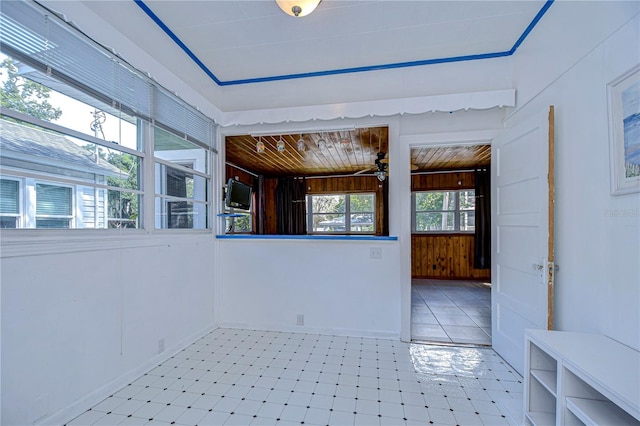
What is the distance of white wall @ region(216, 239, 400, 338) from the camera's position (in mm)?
2771

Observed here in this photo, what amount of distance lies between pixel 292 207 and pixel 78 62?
5.43m

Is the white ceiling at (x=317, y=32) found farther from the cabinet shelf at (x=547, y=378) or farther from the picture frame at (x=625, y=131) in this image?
the cabinet shelf at (x=547, y=378)

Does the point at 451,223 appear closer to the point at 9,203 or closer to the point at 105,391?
the point at 105,391

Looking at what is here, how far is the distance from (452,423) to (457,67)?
9.27ft

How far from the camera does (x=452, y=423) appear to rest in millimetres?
1595

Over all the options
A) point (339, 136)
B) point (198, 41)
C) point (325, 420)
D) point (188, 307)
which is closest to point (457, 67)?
point (339, 136)

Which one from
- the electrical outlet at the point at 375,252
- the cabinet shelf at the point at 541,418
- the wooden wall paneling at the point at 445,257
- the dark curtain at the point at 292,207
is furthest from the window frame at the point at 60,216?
the wooden wall paneling at the point at 445,257

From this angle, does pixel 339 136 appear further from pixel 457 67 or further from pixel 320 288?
pixel 320 288

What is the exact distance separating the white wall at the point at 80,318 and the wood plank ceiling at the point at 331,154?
1.94 metres

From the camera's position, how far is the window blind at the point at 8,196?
132 cm

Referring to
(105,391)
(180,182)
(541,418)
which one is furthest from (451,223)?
(105,391)

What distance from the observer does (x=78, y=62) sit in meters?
1.64

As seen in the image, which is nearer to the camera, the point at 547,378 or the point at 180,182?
the point at 547,378

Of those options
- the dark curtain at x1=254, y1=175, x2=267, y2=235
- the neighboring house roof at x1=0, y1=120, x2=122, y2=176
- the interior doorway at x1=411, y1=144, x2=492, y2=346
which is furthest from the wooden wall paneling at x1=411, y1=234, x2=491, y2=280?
the neighboring house roof at x1=0, y1=120, x2=122, y2=176
